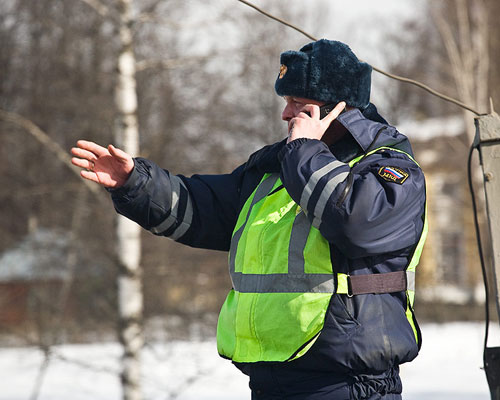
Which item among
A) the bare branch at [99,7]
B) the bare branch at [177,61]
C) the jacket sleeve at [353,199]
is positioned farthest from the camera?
the bare branch at [177,61]

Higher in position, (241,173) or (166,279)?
(166,279)

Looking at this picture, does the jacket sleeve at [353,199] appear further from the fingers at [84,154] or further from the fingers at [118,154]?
the fingers at [84,154]

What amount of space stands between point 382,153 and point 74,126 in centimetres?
1135

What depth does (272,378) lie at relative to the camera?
7.64 ft

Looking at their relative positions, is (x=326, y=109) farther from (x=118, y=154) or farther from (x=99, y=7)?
(x=99, y=7)

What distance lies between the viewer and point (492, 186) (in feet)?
7.49

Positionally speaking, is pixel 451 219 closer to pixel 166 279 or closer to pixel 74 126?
pixel 74 126

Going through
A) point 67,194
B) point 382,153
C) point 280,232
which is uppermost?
point 67,194

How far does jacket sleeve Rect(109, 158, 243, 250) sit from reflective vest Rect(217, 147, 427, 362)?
33 centimetres

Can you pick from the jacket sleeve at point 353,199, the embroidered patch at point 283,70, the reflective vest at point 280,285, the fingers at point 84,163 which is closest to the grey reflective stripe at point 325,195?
the jacket sleeve at point 353,199

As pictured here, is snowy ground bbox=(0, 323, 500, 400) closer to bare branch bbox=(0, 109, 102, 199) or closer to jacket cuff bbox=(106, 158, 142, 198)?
bare branch bbox=(0, 109, 102, 199)

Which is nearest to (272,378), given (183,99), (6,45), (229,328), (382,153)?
(229,328)

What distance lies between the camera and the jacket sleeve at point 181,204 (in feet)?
8.64

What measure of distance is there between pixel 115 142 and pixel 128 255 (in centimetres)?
114
